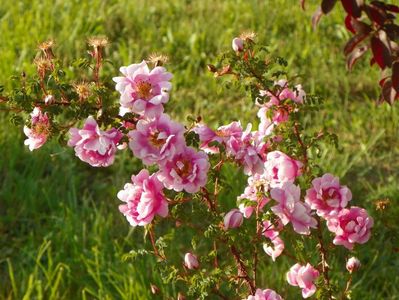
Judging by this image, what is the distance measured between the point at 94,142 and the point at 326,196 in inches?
24.9

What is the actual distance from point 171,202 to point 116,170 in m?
1.71

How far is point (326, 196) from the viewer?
7.14 feet

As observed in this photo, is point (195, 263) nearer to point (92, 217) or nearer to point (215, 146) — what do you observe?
point (215, 146)

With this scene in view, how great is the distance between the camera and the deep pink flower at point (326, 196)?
216cm

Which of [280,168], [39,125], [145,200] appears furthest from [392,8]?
[39,125]

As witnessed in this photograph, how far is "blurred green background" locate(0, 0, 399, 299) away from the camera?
304 centimetres

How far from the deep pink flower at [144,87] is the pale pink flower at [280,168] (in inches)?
17.0

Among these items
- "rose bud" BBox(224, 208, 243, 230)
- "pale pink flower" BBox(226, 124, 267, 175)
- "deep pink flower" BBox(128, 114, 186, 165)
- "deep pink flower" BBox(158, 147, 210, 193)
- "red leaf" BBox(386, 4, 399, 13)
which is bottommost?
"rose bud" BBox(224, 208, 243, 230)

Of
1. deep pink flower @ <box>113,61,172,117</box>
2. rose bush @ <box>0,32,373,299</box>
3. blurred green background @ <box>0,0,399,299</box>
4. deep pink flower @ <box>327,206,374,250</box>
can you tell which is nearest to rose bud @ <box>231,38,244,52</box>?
rose bush @ <box>0,32,373,299</box>

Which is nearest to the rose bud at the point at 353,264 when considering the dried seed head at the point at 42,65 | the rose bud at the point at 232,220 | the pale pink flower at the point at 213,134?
the rose bud at the point at 232,220

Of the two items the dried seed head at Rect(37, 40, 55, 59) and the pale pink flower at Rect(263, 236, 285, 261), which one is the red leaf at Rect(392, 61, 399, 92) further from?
the dried seed head at Rect(37, 40, 55, 59)

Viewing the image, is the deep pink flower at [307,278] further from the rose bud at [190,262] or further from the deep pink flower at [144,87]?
the deep pink flower at [144,87]

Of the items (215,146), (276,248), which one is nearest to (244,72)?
(215,146)

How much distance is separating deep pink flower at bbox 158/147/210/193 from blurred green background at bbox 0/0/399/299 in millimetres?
300
